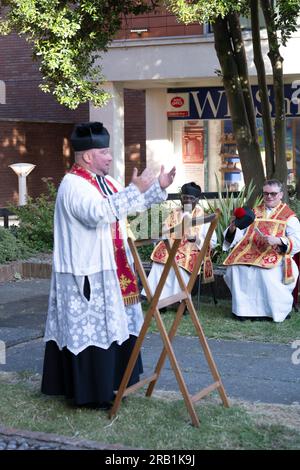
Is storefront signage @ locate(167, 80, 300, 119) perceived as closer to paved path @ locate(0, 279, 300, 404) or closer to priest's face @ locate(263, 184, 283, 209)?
priest's face @ locate(263, 184, 283, 209)

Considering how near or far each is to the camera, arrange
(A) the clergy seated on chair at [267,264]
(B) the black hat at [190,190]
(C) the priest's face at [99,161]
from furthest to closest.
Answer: (B) the black hat at [190,190] → (A) the clergy seated on chair at [267,264] → (C) the priest's face at [99,161]

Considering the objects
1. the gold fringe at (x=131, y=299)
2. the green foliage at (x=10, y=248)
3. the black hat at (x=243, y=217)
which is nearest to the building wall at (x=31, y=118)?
the green foliage at (x=10, y=248)

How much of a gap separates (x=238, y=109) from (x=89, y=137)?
25.3 feet

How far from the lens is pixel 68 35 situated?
11.5 m

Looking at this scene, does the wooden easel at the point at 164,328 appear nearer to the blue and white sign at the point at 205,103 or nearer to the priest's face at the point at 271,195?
the priest's face at the point at 271,195

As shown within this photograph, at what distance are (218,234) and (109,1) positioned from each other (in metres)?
3.63

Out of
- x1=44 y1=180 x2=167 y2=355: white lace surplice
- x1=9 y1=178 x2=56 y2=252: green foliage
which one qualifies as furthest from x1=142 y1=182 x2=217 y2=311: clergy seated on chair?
x1=9 y1=178 x2=56 y2=252: green foliage

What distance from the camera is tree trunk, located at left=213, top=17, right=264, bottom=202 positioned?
13.5 metres

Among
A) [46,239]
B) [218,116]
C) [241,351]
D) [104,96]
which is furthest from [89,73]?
[218,116]

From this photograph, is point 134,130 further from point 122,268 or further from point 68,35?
point 122,268

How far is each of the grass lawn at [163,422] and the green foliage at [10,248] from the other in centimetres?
637

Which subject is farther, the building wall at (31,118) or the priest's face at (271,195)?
the building wall at (31,118)

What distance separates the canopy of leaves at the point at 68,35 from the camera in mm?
11430

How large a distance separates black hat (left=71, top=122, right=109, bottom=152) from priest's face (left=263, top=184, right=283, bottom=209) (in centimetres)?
373
